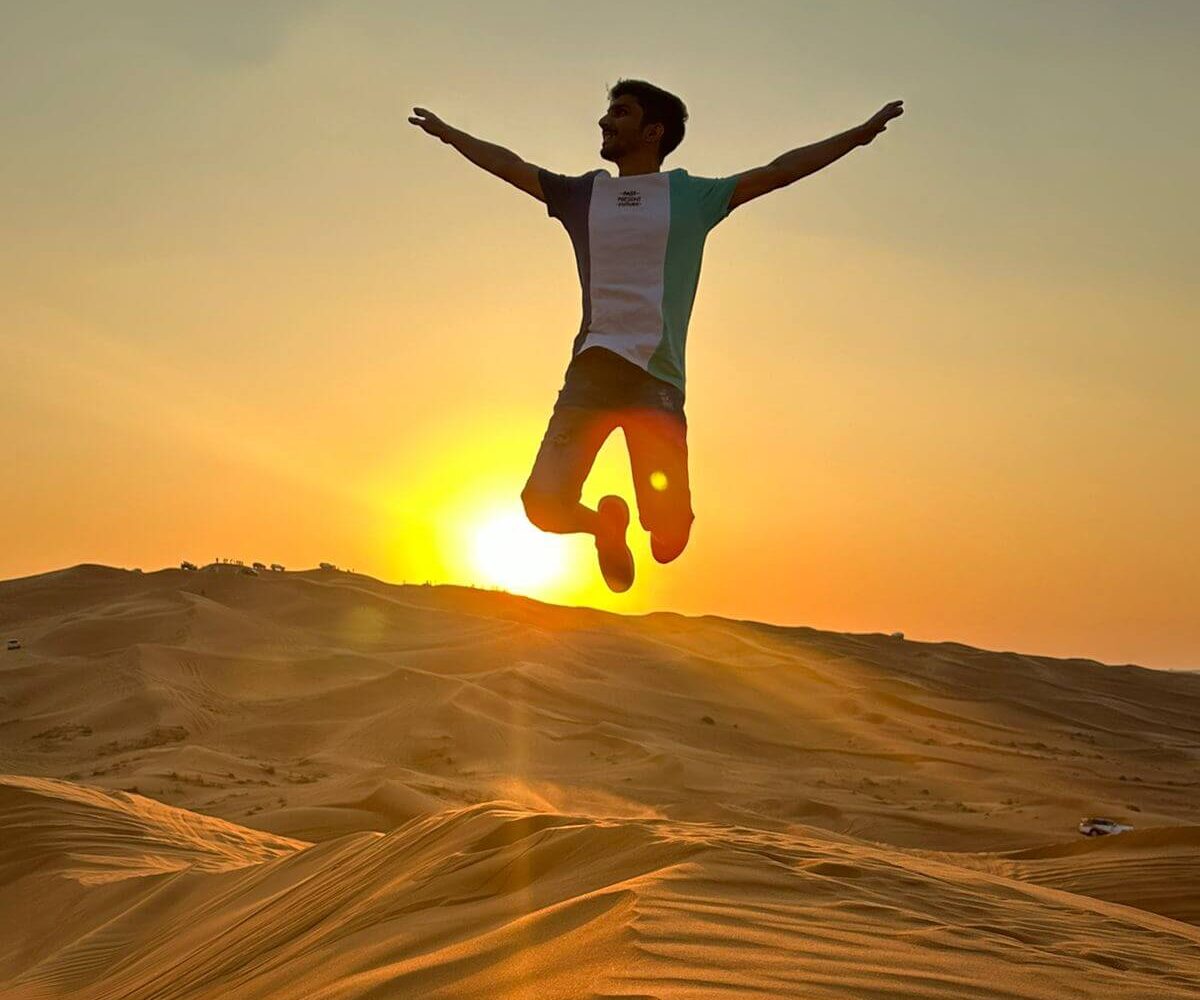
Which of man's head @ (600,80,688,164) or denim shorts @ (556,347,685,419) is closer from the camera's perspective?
denim shorts @ (556,347,685,419)

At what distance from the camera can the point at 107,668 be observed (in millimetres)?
10812

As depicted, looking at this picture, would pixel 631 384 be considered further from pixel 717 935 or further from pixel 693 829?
pixel 717 935

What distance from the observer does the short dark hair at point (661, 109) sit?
4.60 m

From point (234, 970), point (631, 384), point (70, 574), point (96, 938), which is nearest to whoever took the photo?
point (234, 970)

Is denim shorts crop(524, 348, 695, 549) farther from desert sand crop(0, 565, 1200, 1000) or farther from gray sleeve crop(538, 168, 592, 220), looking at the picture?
desert sand crop(0, 565, 1200, 1000)

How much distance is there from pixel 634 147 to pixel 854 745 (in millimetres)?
7413

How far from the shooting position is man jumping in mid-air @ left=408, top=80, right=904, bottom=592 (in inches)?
173

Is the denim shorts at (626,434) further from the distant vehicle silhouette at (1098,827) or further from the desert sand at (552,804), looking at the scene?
the distant vehicle silhouette at (1098,827)

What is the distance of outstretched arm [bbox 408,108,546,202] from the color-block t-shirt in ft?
1.39

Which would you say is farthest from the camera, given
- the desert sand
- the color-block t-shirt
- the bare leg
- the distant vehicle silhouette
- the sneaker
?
the distant vehicle silhouette

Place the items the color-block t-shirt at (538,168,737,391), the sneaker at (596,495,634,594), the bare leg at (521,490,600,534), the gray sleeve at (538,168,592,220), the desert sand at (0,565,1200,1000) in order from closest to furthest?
the desert sand at (0,565,1200,1000) < the color-block t-shirt at (538,168,737,391) < the bare leg at (521,490,600,534) < the gray sleeve at (538,168,592,220) < the sneaker at (596,495,634,594)

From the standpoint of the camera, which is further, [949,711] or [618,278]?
[949,711]

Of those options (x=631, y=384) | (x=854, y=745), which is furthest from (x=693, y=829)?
(x=854, y=745)

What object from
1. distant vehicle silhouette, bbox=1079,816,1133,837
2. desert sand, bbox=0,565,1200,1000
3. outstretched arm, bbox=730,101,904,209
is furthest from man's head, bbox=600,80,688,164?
distant vehicle silhouette, bbox=1079,816,1133,837
